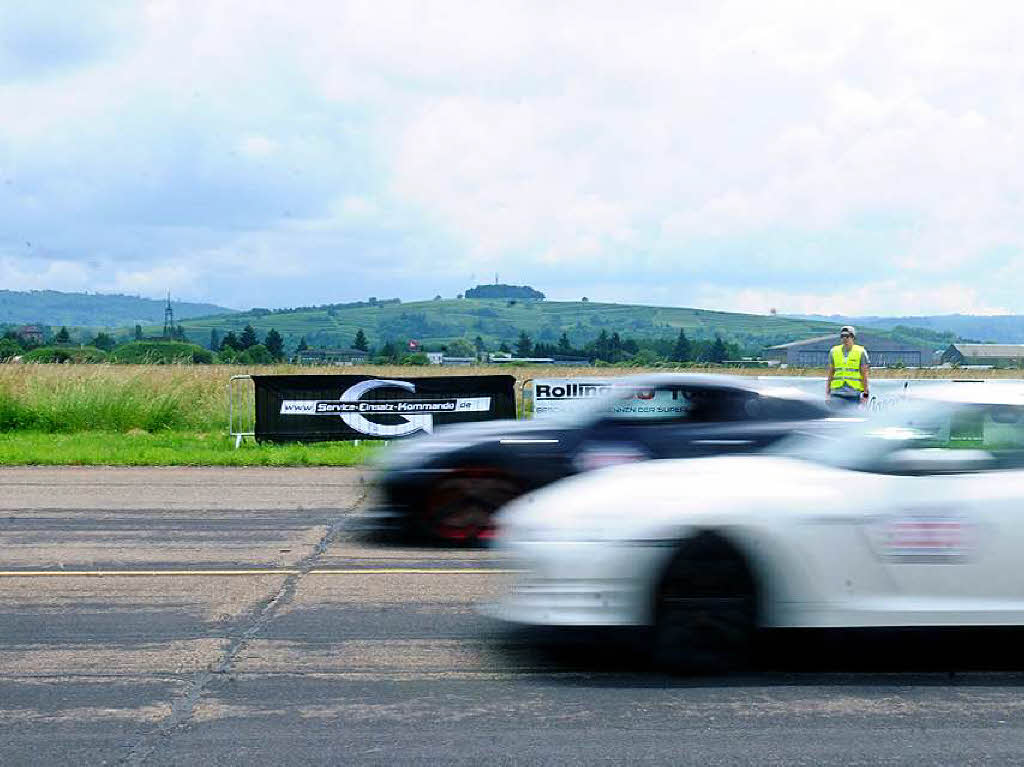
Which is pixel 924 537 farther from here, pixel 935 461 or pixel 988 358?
pixel 988 358

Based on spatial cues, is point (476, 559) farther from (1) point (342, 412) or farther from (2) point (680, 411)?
(1) point (342, 412)

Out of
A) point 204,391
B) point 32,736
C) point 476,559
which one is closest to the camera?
point 32,736

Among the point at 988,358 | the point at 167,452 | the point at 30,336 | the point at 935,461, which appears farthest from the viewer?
the point at 30,336

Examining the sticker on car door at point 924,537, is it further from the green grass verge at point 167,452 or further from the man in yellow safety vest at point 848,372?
the green grass verge at point 167,452

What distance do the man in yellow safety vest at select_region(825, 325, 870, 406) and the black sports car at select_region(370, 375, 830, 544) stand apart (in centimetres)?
598

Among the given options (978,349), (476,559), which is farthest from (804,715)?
(978,349)

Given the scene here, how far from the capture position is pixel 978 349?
Result: 44.9 m

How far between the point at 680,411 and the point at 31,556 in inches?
210

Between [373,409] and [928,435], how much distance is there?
46.3 ft

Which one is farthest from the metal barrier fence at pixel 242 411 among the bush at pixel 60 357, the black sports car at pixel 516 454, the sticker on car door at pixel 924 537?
the sticker on car door at pixel 924 537

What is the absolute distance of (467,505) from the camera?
9.47 meters

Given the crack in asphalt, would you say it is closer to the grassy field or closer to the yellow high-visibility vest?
the yellow high-visibility vest

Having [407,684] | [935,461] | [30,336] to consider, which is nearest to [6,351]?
[30,336]

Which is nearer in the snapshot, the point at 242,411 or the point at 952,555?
the point at 952,555
